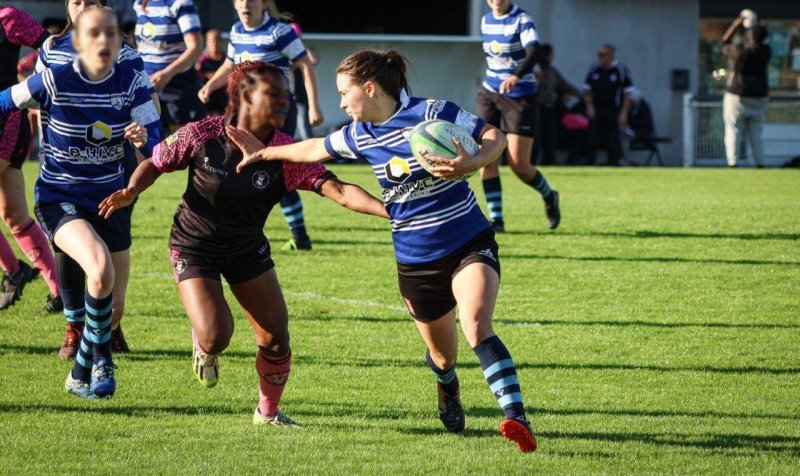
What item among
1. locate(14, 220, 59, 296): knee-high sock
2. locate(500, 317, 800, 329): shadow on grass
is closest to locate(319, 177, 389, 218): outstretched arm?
locate(500, 317, 800, 329): shadow on grass

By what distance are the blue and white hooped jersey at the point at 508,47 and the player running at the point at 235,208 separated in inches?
275

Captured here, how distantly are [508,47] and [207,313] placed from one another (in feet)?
24.3

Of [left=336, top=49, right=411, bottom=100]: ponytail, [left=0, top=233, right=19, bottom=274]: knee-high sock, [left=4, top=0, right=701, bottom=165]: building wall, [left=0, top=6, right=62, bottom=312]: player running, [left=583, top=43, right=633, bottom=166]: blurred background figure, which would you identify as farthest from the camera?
[left=4, top=0, right=701, bottom=165]: building wall

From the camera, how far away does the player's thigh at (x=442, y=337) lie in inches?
219

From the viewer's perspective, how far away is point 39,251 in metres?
8.59

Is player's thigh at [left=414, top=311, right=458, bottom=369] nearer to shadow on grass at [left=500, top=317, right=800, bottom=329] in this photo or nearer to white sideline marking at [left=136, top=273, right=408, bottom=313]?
shadow on grass at [left=500, top=317, right=800, bottom=329]

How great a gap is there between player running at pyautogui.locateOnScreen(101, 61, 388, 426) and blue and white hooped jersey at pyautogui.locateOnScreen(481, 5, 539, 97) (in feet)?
22.9

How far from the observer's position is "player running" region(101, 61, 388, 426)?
218 inches

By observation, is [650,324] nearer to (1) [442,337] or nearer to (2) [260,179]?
(1) [442,337]

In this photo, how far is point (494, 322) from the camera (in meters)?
8.41

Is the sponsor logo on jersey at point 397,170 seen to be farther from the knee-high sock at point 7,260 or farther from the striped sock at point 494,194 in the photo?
the striped sock at point 494,194

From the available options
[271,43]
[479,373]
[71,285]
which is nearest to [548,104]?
[271,43]

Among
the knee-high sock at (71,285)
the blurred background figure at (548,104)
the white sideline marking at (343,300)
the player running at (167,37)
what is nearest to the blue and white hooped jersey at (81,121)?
the knee-high sock at (71,285)

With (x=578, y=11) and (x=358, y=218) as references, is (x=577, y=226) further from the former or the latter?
(x=578, y=11)
